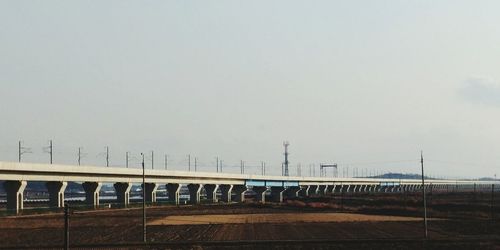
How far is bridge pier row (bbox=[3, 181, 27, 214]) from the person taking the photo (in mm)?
95125

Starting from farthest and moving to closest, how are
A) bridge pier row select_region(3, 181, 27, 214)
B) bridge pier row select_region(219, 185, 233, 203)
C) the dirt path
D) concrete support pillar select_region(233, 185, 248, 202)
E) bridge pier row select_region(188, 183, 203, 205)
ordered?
concrete support pillar select_region(233, 185, 248, 202) < bridge pier row select_region(219, 185, 233, 203) < bridge pier row select_region(188, 183, 203, 205) < bridge pier row select_region(3, 181, 27, 214) < the dirt path

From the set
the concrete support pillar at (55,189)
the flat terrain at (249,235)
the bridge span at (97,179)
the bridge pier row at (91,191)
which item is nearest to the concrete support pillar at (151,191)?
the bridge span at (97,179)

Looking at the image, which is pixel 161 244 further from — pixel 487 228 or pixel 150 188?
pixel 150 188

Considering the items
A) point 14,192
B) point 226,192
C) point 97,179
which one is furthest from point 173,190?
point 14,192

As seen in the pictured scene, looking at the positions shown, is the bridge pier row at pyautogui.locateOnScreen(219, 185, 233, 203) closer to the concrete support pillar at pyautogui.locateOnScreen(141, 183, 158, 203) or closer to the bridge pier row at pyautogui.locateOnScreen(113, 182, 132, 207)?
the concrete support pillar at pyautogui.locateOnScreen(141, 183, 158, 203)

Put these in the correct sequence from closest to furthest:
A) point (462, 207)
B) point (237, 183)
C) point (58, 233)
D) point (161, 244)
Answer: point (161, 244)
point (58, 233)
point (462, 207)
point (237, 183)

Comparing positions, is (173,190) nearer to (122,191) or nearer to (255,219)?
(122,191)

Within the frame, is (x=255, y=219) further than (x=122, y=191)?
No

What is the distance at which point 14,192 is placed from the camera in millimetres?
95750

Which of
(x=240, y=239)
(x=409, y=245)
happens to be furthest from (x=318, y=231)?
(x=409, y=245)

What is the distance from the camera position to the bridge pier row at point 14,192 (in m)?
95.1

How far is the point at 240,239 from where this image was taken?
5878cm

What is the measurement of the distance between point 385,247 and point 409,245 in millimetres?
2650

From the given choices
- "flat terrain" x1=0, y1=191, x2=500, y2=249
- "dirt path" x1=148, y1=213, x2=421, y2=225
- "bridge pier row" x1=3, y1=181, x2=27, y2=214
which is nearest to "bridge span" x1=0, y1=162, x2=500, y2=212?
"bridge pier row" x1=3, y1=181, x2=27, y2=214
